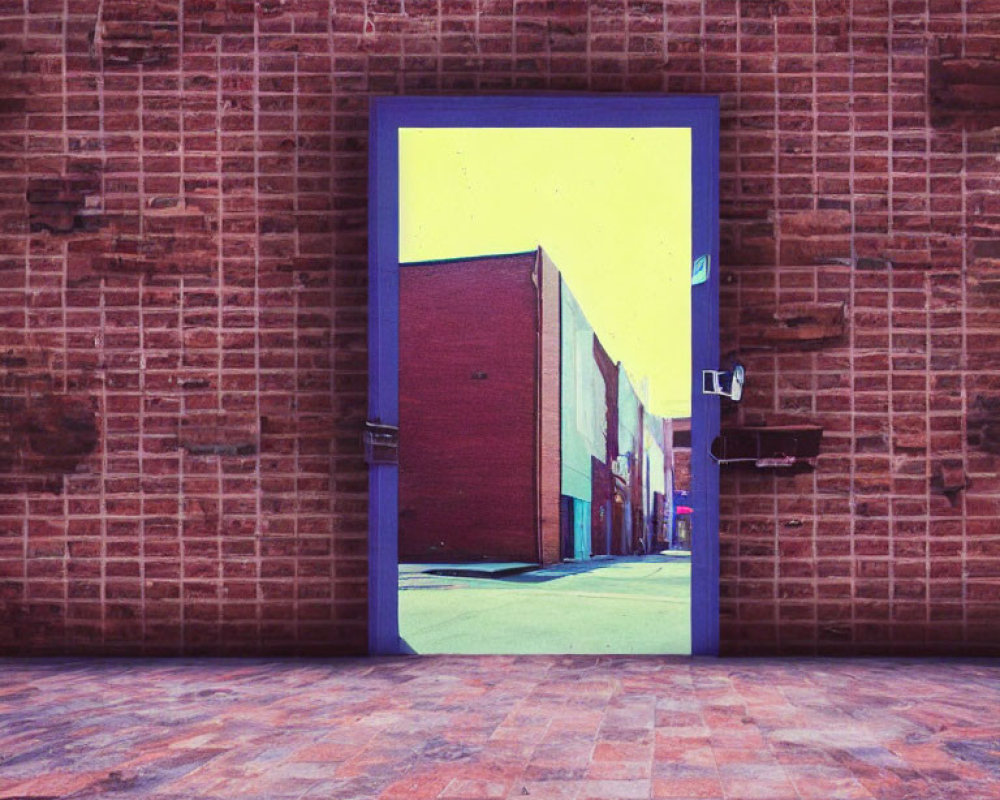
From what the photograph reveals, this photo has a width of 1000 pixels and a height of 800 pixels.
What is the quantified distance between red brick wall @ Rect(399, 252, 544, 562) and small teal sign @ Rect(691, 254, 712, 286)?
56.4ft

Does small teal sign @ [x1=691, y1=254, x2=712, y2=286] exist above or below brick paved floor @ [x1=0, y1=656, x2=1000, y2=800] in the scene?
above

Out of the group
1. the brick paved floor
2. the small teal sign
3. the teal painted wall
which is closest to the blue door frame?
the small teal sign

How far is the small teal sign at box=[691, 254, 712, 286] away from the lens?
4.11 metres

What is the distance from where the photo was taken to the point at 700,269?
4.16m

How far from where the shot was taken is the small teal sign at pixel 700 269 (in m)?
4.11

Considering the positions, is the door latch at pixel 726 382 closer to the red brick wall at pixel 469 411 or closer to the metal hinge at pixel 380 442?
the metal hinge at pixel 380 442

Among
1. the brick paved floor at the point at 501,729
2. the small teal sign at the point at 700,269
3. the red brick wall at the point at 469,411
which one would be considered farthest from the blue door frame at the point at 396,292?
the red brick wall at the point at 469,411

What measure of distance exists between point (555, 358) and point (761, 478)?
→ 19315mm

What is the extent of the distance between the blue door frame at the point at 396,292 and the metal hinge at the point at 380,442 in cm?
4

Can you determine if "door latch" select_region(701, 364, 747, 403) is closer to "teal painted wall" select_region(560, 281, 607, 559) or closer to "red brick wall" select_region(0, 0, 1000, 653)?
"red brick wall" select_region(0, 0, 1000, 653)

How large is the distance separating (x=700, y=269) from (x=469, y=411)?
17.9m

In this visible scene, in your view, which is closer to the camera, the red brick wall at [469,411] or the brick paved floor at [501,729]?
the brick paved floor at [501,729]

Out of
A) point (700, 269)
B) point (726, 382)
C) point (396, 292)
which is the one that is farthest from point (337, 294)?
point (726, 382)

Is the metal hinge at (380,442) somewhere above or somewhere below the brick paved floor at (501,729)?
above
